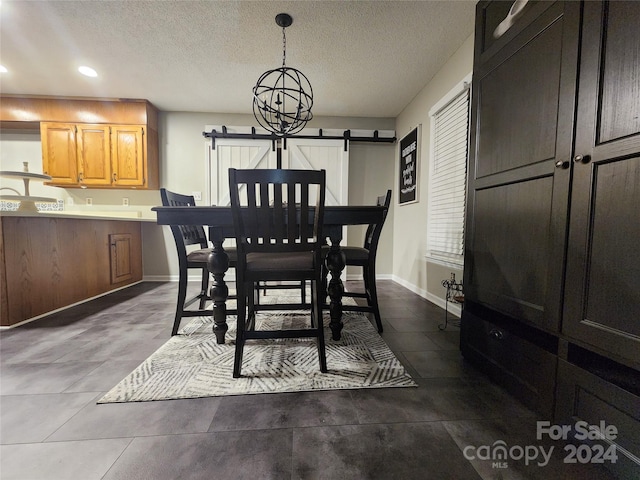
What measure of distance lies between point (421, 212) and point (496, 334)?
2.08 metres

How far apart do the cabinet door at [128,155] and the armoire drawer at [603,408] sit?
14.4 feet

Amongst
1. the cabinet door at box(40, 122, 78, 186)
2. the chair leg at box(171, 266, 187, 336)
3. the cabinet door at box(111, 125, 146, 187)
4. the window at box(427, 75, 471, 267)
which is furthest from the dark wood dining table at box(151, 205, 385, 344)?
the cabinet door at box(40, 122, 78, 186)

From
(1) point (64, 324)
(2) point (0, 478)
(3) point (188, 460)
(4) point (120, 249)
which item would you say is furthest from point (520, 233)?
(4) point (120, 249)

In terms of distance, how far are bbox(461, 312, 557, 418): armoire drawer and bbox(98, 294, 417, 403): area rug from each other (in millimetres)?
417

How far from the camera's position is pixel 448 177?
8.48 feet

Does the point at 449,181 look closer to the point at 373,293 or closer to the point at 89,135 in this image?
the point at 373,293

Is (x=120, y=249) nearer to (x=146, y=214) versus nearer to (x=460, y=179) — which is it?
(x=146, y=214)

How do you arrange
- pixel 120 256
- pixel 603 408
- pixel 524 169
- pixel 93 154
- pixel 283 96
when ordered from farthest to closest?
pixel 93 154, pixel 120 256, pixel 283 96, pixel 524 169, pixel 603 408

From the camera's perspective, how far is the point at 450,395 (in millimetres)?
1237

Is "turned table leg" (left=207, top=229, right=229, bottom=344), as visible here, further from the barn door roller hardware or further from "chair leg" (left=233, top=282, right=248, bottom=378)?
the barn door roller hardware

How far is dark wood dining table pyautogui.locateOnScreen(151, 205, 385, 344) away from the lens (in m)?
1.61

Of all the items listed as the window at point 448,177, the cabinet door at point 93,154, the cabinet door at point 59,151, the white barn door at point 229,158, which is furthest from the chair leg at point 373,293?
the cabinet door at point 59,151

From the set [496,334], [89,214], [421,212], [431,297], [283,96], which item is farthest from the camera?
[421,212]

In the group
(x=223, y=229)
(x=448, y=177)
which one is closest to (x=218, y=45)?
(x=223, y=229)
